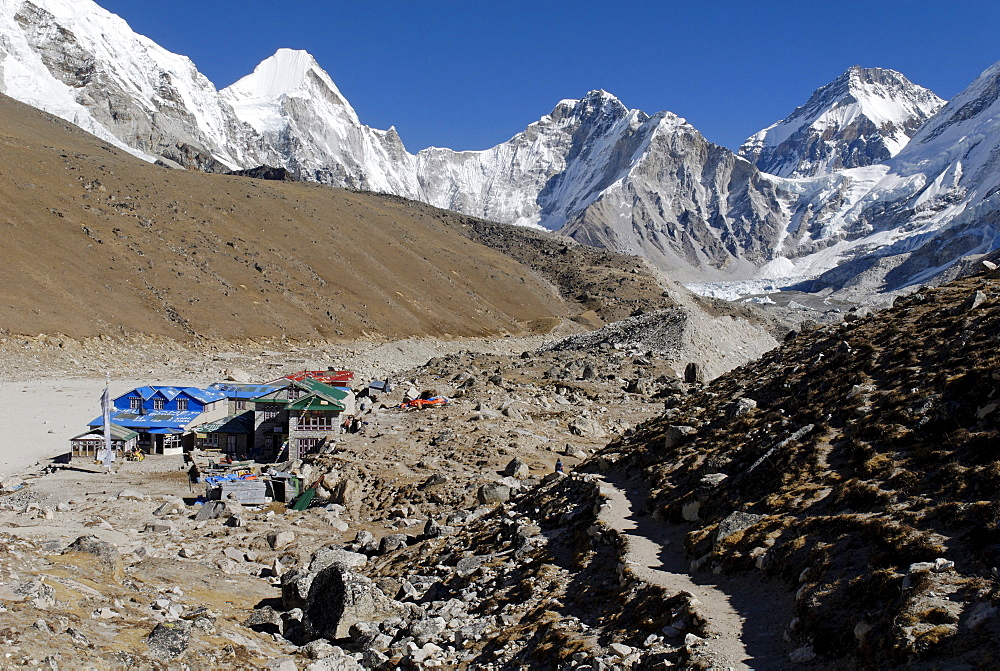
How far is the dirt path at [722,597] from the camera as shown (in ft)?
28.6

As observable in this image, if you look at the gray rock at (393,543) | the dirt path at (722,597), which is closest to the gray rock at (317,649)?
the gray rock at (393,543)

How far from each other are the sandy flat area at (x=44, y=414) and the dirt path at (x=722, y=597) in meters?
26.9

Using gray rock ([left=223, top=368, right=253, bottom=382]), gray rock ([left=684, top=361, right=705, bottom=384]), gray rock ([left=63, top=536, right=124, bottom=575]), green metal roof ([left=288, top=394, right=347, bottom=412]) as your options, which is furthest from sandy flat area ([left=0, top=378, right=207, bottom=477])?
gray rock ([left=684, top=361, right=705, bottom=384])

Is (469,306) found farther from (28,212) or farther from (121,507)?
(121,507)

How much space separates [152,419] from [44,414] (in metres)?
9.79

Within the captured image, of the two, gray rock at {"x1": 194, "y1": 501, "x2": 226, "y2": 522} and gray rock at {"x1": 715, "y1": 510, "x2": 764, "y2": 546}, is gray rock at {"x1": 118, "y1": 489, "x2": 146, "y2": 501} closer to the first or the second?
gray rock at {"x1": 194, "y1": 501, "x2": 226, "y2": 522}

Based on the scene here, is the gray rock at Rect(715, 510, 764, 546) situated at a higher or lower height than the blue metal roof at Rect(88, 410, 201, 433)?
lower

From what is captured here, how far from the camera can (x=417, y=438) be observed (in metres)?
28.5

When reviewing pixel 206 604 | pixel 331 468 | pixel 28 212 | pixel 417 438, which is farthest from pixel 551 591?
pixel 28 212

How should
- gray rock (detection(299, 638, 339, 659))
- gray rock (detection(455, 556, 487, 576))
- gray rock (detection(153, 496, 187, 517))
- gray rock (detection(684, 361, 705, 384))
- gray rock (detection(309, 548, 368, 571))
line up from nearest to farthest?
gray rock (detection(299, 638, 339, 659)) → gray rock (detection(455, 556, 487, 576)) → gray rock (detection(309, 548, 368, 571)) → gray rock (detection(153, 496, 187, 517)) → gray rock (detection(684, 361, 705, 384))

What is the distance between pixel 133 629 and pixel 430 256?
10646 centimetres

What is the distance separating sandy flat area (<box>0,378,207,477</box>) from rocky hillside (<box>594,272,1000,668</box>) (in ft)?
88.9

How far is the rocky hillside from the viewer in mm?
8125

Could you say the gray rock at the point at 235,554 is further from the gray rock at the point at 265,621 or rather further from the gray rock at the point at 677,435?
the gray rock at the point at 677,435
